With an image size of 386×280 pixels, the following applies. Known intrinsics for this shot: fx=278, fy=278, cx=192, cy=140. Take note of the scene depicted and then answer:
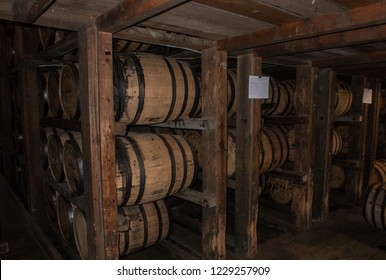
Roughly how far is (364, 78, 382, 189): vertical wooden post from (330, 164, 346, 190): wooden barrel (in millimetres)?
444

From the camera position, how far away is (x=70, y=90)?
10.6 feet

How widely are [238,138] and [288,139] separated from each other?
1.80m

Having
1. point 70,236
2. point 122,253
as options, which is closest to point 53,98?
point 70,236

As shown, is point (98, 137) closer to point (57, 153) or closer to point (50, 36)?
point (57, 153)

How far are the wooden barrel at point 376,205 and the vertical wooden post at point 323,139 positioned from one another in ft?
2.26

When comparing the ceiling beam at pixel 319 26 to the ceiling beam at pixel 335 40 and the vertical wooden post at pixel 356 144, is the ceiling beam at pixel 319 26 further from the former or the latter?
the vertical wooden post at pixel 356 144

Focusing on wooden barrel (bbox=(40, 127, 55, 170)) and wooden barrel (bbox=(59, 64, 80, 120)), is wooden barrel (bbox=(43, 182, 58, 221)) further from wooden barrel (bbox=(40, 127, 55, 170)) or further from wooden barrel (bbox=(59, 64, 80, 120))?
wooden barrel (bbox=(59, 64, 80, 120))

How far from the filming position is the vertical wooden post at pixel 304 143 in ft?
15.4

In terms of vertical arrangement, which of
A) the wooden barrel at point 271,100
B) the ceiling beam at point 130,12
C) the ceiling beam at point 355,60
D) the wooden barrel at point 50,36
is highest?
the wooden barrel at point 50,36

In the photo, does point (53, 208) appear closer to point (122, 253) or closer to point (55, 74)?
point (122, 253)

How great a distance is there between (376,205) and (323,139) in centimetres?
142

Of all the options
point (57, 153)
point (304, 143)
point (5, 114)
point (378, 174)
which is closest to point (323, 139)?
point (304, 143)

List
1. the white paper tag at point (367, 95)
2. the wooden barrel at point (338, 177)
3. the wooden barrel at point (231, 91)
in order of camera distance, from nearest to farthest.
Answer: the wooden barrel at point (231, 91) → the white paper tag at point (367, 95) → the wooden barrel at point (338, 177)

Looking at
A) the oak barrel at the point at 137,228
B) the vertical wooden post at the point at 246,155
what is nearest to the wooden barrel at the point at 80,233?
the oak barrel at the point at 137,228
